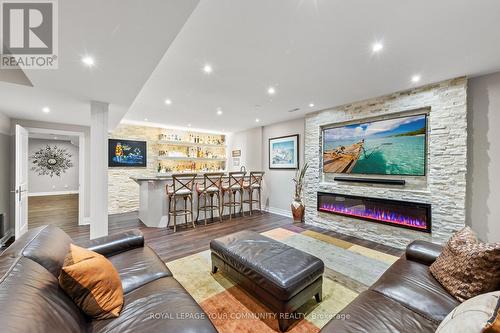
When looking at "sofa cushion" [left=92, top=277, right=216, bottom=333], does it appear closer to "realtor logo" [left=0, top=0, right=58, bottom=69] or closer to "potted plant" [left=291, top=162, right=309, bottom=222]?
"realtor logo" [left=0, top=0, right=58, bottom=69]

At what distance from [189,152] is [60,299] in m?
6.39

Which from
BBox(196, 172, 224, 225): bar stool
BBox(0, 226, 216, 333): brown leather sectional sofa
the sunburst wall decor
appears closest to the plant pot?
BBox(196, 172, 224, 225): bar stool

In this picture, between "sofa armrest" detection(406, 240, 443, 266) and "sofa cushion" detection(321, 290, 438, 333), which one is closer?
"sofa cushion" detection(321, 290, 438, 333)

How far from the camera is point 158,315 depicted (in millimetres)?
1215

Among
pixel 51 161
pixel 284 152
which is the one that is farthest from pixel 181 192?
pixel 51 161

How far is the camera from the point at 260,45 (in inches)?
84.4

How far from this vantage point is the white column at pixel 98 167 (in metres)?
3.17

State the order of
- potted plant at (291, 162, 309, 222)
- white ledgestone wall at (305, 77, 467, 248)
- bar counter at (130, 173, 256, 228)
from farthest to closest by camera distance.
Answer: potted plant at (291, 162, 309, 222) → bar counter at (130, 173, 256, 228) → white ledgestone wall at (305, 77, 467, 248)

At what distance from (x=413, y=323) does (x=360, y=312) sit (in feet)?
0.96

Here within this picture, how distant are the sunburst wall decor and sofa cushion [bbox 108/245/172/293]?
34.9 ft

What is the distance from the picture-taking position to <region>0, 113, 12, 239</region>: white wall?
12.5 ft

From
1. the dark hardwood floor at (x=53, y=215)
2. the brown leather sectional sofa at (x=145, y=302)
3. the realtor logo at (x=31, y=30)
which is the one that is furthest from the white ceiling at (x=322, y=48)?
the dark hardwood floor at (x=53, y=215)

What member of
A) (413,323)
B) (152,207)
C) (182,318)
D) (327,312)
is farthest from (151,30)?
(152,207)

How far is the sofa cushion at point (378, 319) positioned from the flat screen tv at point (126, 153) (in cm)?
641
